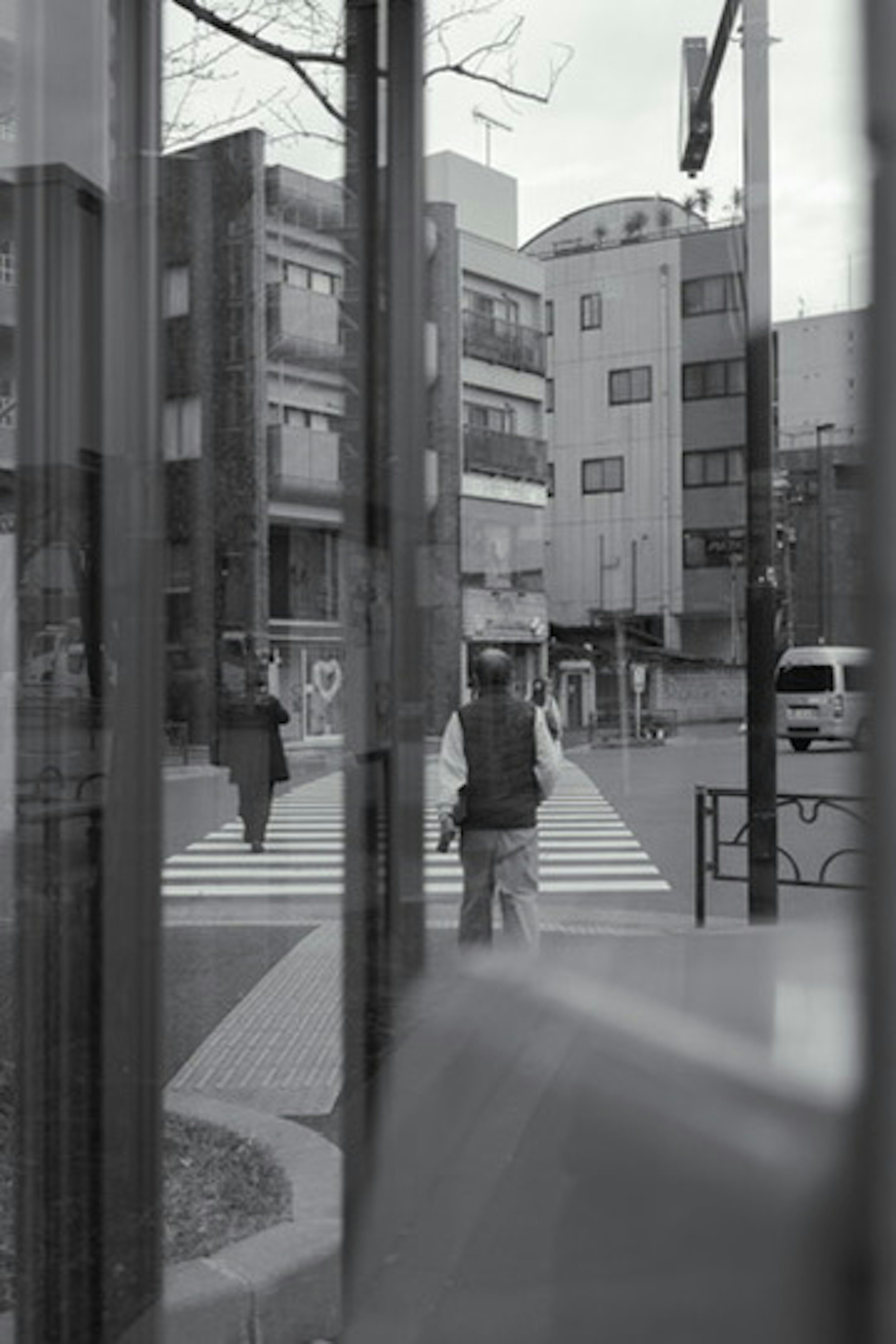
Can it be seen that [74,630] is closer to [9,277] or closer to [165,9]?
[9,277]

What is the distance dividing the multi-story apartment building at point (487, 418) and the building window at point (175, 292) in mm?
493

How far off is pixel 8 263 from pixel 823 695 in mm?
1461

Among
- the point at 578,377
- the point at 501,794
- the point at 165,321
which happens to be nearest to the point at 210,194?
the point at 165,321

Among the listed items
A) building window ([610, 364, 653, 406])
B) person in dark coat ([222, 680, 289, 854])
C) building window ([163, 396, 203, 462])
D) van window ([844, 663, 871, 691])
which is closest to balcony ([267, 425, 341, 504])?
building window ([163, 396, 203, 462])

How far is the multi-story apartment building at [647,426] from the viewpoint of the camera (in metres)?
1.18

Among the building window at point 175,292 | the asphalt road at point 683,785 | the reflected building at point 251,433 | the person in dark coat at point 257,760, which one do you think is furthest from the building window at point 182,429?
the asphalt road at point 683,785

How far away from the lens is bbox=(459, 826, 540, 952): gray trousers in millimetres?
1405

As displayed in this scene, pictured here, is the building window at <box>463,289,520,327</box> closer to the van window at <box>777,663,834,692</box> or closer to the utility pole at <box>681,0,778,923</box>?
the utility pole at <box>681,0,778,923</box>

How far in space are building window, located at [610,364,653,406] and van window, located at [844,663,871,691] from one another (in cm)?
61

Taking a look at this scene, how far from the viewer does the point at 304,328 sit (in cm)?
166

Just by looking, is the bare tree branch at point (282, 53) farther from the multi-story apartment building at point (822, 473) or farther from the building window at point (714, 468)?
the multi-story apartment building at point (822, 473)

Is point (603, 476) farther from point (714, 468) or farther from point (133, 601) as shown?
point (133, 601)

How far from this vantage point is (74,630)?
200 cm

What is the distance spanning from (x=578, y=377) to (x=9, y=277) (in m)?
0.92
